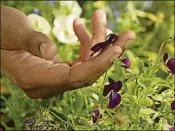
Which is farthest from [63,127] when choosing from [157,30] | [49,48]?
[157,30]

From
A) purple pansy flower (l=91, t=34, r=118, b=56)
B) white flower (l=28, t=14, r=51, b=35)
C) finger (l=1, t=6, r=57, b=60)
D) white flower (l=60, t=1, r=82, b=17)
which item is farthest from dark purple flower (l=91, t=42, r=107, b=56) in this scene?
white flower (l=60, t=1, r=82, b=17)

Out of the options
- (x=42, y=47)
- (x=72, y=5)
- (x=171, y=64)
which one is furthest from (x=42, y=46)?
(x=72, y=5)

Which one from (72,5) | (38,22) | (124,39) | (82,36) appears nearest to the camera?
(124,39)

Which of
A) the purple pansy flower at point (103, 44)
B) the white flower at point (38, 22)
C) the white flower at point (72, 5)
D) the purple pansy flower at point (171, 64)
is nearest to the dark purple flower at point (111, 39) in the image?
the purple pansy flower at point (103, 44)

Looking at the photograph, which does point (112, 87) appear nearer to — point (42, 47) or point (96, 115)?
point (96, 115)

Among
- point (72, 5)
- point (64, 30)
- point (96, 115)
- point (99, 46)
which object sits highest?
point (72, 5)

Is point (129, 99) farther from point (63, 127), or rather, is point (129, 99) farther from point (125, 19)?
point (125, 19)
